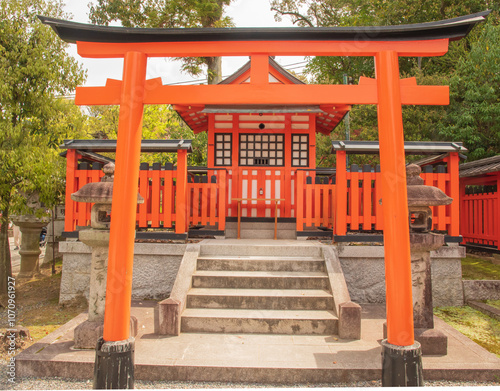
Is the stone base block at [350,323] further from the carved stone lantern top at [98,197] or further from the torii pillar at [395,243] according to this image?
the carved stone lantern top at [98,197]

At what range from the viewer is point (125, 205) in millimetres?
4023

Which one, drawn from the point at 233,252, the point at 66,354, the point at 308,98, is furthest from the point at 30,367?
the point at 308,98

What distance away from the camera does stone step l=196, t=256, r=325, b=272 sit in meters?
6.18

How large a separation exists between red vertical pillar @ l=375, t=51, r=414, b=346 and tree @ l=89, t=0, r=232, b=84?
17.3m

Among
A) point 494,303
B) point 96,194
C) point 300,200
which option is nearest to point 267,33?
point 96,194

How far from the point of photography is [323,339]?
4.84m

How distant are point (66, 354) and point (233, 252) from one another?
3130 millimetres

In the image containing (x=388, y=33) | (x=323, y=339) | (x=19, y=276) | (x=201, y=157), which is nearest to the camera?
(x=388, y=33)

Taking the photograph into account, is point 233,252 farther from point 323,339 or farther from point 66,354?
point 66,354

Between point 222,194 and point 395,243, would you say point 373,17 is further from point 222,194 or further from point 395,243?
point 395,243

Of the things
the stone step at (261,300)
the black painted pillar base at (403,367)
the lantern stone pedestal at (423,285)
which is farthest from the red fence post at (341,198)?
the black painted pillar base at (403,367)

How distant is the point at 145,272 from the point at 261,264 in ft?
A: 7.89

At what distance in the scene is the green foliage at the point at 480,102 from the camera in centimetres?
1195

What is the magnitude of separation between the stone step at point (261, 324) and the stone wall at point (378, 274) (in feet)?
5.75
